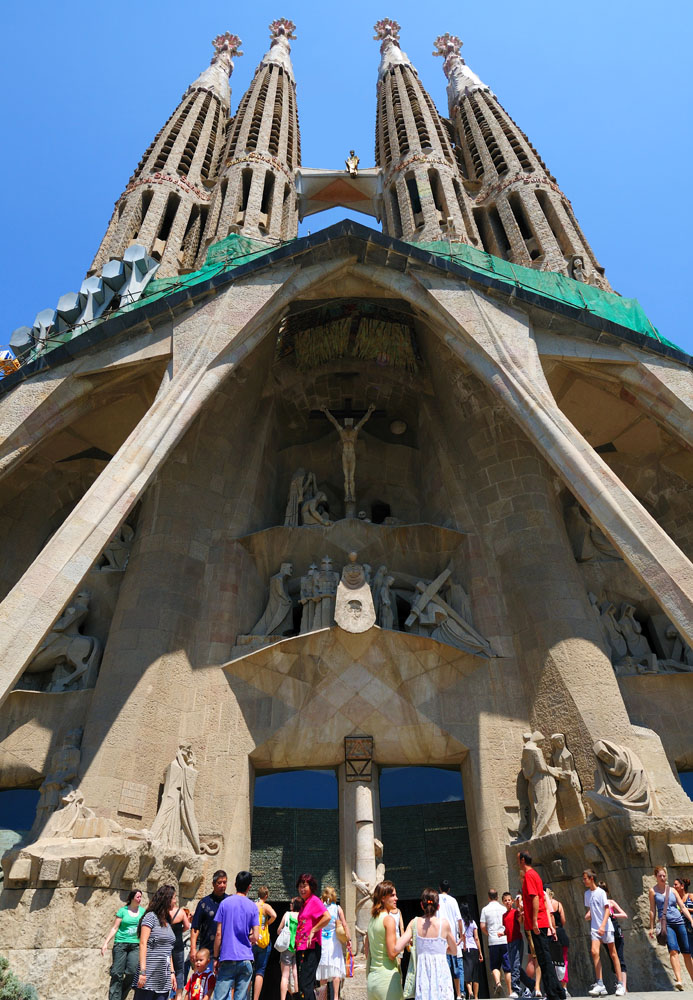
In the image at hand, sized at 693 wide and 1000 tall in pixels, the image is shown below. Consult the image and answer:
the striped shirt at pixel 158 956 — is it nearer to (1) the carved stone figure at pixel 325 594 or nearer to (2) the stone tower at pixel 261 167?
(1) the carved stone figure at pixel 325 594

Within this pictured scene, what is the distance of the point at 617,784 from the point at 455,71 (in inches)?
1181

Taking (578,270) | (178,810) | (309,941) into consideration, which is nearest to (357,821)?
(178,810)

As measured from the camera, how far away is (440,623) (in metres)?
10.6

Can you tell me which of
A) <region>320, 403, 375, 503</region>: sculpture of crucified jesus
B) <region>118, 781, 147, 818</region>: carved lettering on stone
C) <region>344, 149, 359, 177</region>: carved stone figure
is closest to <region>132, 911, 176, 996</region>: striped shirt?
<region>118, 781, 147, 818</region>: carved lettering on stone

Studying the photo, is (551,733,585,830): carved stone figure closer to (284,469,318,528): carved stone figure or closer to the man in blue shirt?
Result: the man in blue shirt

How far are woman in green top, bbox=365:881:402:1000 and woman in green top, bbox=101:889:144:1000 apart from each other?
174 cm

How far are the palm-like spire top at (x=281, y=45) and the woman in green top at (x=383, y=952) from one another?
1301 inches

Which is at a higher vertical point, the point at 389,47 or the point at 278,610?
the point at 389,47

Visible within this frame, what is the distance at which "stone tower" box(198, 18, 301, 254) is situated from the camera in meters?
19.9

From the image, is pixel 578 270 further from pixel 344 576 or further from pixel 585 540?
pixel 344 576

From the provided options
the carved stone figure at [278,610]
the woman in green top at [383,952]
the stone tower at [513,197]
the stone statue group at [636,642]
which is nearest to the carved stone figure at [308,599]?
the carved stone figure at [278,610]

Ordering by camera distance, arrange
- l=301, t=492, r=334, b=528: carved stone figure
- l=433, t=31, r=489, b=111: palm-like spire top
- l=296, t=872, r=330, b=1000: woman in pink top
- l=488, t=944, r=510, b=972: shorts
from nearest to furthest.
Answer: l=296, t=872, r=330, b=1000: woman in pink top < l=488, t=944, r=510, b=972: shorts < l=301, t=492, r=334, b=528: carved stone figure < l=433, t=31, r=489, b=111: palm-like spire top

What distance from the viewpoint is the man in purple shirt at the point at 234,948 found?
12.7ft

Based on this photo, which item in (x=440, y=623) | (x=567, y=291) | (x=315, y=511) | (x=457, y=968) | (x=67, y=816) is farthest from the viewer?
(x=315, y=511)
